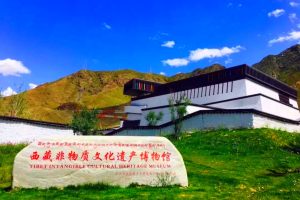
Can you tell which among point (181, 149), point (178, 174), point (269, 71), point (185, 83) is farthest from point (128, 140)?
point (269, 71)

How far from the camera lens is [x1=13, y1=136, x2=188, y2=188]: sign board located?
49.0ft

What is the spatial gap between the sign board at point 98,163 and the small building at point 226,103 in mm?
22908

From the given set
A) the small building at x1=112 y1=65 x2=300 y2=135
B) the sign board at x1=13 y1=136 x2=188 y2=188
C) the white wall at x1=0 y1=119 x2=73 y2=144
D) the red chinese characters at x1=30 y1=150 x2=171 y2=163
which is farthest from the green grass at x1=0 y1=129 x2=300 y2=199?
the white wall at x1=0 y1=119 x2=73 y2=144

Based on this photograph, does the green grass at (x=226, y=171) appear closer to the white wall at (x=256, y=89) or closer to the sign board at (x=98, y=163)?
the sign board at (x=98, y=163)

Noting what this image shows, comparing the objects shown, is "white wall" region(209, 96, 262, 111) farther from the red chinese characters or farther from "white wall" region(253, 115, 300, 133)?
the red chinese characters

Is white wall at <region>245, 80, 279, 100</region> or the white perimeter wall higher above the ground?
white wall at <region>245, 80, 279, 100</region>

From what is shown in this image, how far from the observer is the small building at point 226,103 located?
38906 millimetres

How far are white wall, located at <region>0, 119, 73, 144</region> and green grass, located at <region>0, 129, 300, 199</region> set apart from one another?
10.0 meters

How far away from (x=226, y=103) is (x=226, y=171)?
36.4 m

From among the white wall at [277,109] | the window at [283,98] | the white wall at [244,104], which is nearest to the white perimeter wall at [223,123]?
the white wall at [244,104]

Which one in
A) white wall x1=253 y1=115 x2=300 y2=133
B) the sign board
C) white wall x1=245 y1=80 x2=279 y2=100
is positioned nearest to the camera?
the sign board

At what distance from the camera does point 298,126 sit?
43.6m

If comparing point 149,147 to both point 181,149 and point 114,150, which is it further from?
point 181,149

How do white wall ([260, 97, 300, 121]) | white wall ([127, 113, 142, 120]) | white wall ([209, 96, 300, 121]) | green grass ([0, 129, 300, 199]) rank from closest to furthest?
green grass ([0, 129, 300, 199])
white wall ([209, 96, 300, 121])
white wall ([260, 97, 300, 121])
white wall ([127, 113, 142, 120])
